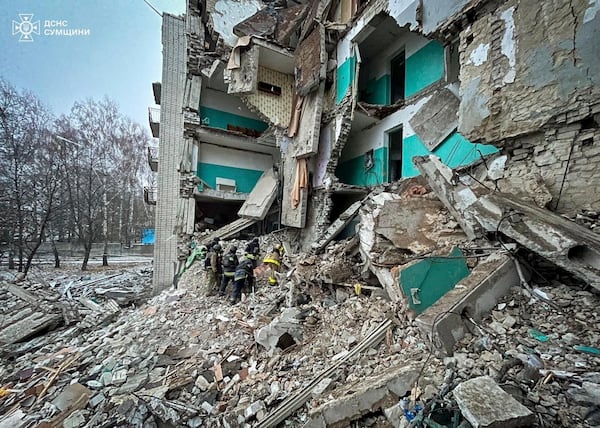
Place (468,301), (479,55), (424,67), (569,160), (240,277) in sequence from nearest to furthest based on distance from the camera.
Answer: (468,301), (569,160), (479,55), (240,277), (424,67)

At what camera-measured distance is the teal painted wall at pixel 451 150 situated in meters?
5.16

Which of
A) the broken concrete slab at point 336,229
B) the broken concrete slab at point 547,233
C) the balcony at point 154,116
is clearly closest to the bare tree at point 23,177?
the balcony at point 154,116

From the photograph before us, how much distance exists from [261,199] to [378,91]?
6110 mm

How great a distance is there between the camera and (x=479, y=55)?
4070mm

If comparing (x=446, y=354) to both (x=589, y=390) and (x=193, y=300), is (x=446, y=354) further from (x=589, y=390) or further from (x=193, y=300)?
(x=193, y=300)

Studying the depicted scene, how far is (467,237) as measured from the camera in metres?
3.39

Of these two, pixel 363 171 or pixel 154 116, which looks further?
pixel 154 116

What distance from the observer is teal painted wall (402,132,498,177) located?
203 inches

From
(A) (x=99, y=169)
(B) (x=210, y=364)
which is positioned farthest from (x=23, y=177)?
(B) (x=210, y=364)

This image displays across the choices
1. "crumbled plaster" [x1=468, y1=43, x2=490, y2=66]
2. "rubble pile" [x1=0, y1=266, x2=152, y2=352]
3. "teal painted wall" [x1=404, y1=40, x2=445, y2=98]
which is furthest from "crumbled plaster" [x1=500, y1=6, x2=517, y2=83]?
"rubble pile" [x1=0, y1=266, x2=152, y2=352]

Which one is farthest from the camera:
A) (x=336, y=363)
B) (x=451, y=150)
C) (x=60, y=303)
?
(x=60, y=303)

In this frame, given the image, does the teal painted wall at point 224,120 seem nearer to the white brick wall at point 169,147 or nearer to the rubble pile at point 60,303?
the white brick wall at point 169,147

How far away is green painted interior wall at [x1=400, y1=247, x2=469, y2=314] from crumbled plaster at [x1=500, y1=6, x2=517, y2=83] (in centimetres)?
301

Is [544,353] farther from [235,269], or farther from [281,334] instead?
[235,269]
